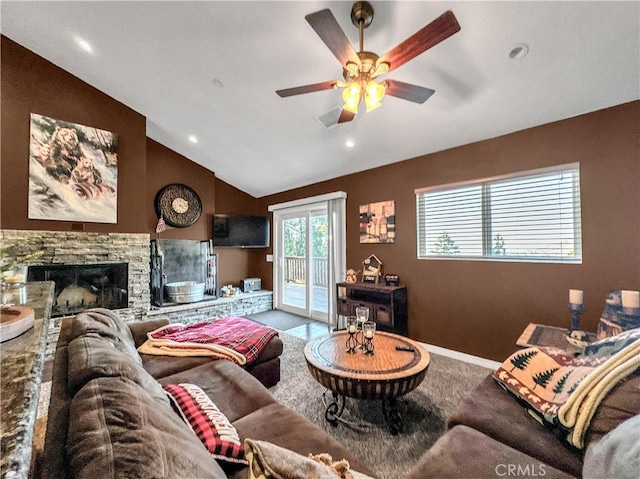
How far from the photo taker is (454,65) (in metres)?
2.14

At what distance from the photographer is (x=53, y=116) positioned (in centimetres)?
321

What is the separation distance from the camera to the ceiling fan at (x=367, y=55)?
Result: 140 centimetres

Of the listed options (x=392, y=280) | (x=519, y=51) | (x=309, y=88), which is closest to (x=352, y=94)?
(x=309, y=88)

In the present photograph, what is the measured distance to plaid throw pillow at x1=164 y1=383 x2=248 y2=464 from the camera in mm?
1000

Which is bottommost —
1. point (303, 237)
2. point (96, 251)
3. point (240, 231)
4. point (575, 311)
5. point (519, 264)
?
point (575, 311)

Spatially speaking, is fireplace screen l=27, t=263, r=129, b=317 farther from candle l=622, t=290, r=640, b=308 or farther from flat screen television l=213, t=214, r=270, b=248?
candle l=622, t=290, r=640, b=308

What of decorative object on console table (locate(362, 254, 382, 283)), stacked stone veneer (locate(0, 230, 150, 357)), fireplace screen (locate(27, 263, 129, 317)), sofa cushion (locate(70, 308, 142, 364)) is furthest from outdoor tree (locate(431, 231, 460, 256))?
fireplace screen (locate(27, 263, 129, 317))

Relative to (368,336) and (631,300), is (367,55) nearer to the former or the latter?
(368,336)

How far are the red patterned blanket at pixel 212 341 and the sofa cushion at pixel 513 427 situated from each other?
58.9 inches

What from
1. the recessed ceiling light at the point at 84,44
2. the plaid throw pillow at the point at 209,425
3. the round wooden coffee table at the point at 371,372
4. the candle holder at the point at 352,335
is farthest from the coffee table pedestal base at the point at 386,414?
the recessed ceiling light at the point at 84,44

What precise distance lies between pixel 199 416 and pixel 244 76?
2.81 metres

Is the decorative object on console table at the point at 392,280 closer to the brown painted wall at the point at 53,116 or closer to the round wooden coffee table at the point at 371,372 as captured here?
the round wooden coffee table at the point at 371,372

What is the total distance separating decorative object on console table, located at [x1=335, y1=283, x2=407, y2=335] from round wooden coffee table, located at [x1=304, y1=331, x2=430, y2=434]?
1.17m

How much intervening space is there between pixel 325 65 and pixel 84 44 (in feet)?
8.51
